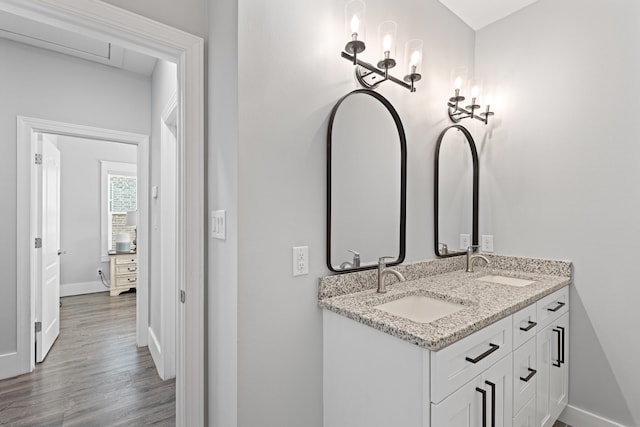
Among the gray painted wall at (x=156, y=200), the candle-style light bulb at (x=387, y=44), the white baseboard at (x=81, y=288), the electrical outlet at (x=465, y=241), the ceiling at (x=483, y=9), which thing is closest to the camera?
the candle-style light bulb at (x=387, y=44)

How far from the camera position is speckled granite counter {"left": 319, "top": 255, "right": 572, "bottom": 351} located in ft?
3.50

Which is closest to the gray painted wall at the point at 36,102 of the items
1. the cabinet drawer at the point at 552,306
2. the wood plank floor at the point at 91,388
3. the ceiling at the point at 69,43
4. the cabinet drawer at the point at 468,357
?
the ceiling at the point at 69,43

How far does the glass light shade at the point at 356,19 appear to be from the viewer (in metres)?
1.40

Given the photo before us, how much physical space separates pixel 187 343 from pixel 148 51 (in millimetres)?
1302

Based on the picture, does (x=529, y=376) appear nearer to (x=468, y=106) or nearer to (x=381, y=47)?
(x=468, y=106)

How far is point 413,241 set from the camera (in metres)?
1.87

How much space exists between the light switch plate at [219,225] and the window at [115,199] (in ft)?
15.7

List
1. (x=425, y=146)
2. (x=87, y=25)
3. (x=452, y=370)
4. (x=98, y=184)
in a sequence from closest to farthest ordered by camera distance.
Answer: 1. (x=452, y=370)
2. (x=87, y=25)
3. (x=425, y=146)
4. (x=98, y=184)

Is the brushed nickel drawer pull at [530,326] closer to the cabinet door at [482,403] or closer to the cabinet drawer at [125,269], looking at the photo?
the cabinet door at [482,403]

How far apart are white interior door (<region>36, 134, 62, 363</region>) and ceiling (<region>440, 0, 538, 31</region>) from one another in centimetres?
344

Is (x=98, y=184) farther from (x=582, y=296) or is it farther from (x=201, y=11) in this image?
(x=582, y=296)

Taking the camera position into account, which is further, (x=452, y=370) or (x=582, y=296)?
(x=582, y=296)

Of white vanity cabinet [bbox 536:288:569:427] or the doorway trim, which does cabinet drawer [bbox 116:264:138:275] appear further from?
white vanity cabinet [bbox 536:288:569:427]

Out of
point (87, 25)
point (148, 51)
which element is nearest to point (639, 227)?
point (148, 51)
